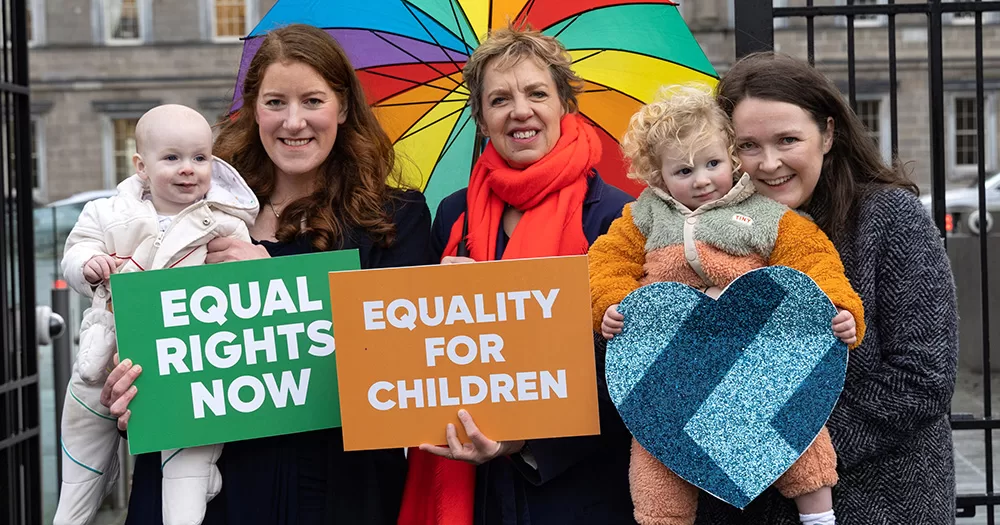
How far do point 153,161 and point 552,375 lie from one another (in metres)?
1.13

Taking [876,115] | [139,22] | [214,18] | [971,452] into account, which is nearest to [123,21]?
[139,22]

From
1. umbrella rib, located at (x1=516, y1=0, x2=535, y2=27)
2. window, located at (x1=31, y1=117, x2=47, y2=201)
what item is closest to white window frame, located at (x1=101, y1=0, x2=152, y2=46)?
window, located at (x1=31, y1=117, x2=47, y2=201)

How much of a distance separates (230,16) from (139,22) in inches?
101

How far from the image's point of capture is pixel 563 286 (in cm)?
259

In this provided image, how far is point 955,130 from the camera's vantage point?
2845cm

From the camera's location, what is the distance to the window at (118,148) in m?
30.2

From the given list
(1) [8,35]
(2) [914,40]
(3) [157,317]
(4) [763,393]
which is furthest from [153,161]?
(2) [914,40]

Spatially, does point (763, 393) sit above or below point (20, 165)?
below

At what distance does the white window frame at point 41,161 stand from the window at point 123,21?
9.75 feet

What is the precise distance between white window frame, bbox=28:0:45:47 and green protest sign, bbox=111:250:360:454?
30.8 meters

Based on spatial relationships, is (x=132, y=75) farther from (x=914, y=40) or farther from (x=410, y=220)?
(x=410, y=220)

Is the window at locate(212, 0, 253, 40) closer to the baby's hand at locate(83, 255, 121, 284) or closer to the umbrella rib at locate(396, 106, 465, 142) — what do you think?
the umbrella rib at locate(396, 106, 465, 142)

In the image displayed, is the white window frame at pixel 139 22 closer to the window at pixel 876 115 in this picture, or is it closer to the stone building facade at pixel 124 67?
the stone building facade at pixel 124 67

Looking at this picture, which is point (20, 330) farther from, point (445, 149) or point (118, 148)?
point (118, 148)
